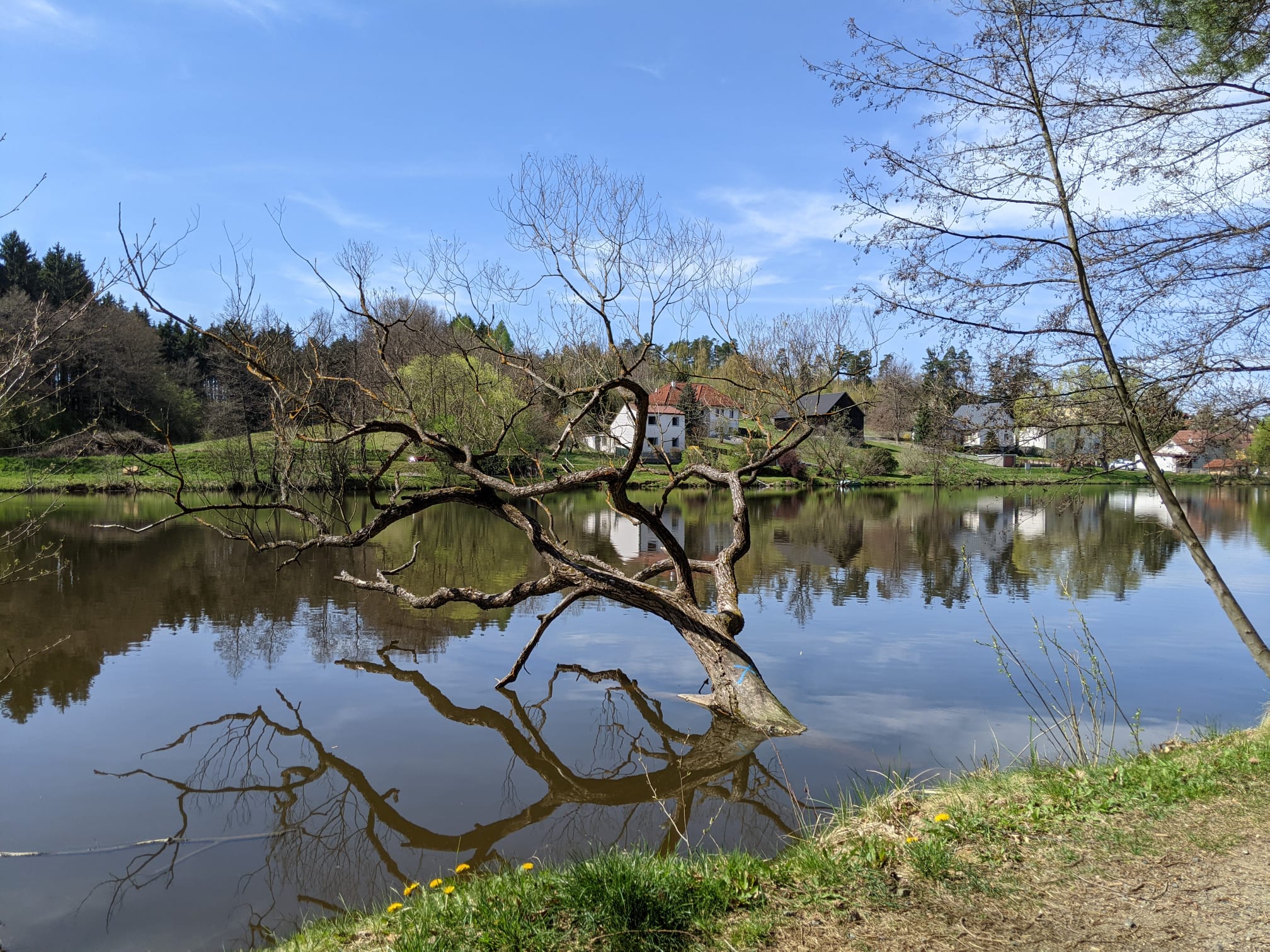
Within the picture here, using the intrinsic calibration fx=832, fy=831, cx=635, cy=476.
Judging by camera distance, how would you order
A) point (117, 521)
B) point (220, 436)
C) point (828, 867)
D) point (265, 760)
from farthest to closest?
point (220, 436), point (117, 521), point (265, 760), point (828, 867)

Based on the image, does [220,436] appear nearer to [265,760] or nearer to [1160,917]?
[265,760]

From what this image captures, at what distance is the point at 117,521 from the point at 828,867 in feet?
101

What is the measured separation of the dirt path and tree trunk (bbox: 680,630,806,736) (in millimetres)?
4948

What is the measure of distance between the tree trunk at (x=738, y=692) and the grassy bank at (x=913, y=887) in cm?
381

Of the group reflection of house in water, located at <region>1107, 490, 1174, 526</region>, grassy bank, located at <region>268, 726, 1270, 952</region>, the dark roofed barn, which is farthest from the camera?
reflection of house in water, located at <region>1107, 490, 1174, 526</region>

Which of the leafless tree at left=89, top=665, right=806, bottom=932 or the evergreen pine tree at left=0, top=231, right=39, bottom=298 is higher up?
the evergreen pine tree at left=0, top=231, right=39, bottom=298

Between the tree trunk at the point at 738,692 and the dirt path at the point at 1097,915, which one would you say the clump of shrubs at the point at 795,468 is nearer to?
the tree trunk at the point at 738,692

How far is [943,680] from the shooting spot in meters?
10.8

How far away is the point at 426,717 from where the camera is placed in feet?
30.6

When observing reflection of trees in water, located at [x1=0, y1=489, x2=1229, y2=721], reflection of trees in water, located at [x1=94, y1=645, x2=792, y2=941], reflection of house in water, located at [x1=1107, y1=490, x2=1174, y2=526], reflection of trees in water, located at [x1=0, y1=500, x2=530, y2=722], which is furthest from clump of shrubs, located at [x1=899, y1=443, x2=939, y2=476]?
reflection of trees in water, located at [x1=94, y1=645, x2=792, y2=941]

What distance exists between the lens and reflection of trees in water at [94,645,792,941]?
19.6 feet

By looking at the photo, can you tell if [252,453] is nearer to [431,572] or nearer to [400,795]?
[431,572]

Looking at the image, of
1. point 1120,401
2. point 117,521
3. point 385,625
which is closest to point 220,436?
point 117,521

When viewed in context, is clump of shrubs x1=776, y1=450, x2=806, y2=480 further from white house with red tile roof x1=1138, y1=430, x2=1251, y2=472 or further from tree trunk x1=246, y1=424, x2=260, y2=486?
white house with red tile roof x1=1138, y1=430, x2=1251, y2=472
